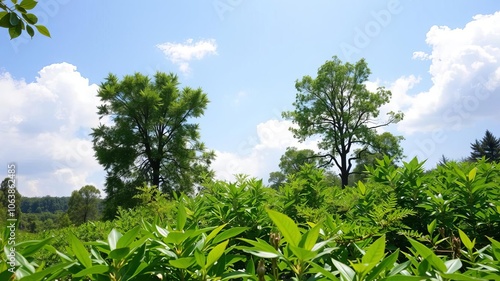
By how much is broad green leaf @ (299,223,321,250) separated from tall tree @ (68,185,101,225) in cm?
6062

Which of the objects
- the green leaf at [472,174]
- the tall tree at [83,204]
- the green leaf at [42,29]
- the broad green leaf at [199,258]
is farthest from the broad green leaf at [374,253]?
the tall tree at [83,204]

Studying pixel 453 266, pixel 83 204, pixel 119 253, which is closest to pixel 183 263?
pixel 119 253

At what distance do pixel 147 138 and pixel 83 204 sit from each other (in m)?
33.9

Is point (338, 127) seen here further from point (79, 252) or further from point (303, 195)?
point (79, 252)

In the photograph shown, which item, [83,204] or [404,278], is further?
[83,204]

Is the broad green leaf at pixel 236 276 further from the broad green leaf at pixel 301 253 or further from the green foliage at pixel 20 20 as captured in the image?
the green foliage at pixel 20 20

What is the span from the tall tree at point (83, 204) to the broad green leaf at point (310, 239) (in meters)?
60.6

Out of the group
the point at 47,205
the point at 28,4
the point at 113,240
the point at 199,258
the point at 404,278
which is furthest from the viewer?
the point at 47,205

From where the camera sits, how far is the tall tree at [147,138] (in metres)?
29.4

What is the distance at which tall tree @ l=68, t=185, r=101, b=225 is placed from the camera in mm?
55781

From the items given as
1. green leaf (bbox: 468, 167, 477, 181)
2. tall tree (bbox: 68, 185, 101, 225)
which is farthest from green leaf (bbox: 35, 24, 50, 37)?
tall tree (bbox: 68, 185, 101, 225)

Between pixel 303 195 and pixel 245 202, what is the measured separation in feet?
2.73

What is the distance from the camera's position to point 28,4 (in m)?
1.91

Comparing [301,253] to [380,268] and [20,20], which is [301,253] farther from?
[20,20]
